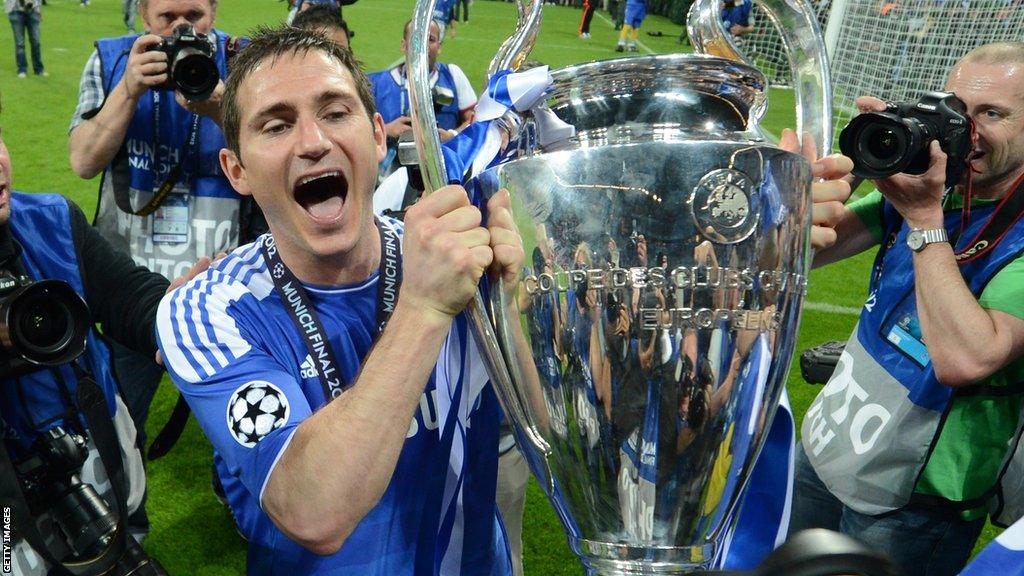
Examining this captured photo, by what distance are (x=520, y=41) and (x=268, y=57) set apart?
44cm

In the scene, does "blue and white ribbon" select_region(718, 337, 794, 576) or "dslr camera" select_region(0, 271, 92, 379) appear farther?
"dslr camera" select_region(0, 271, 92, 379)

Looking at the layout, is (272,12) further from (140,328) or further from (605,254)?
(605,254)

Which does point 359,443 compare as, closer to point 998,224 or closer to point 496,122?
point 496,122

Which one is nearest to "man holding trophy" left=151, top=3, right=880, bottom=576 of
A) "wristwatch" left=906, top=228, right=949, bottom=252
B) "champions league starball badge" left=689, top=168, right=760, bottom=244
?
"champions league starball badge" left=689, top=168, right=760, bottom=244

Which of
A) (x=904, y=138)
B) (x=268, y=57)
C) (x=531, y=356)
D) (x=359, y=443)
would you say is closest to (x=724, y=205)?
(x=531, y=356)

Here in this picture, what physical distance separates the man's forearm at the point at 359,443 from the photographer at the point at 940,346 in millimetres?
990

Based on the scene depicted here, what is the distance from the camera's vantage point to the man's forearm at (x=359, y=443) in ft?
3.37

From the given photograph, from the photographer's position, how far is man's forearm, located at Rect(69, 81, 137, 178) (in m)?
2.65

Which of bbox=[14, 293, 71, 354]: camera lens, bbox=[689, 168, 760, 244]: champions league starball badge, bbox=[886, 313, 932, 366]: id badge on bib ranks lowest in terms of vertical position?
bbox=[886, 313, 932, 366]: id badge on bib

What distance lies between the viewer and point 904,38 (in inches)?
269

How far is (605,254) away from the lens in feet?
2.78

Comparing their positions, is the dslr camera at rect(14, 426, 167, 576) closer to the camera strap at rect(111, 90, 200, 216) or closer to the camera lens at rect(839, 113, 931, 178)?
the camera strap at rect(111, 90, 200, 216)

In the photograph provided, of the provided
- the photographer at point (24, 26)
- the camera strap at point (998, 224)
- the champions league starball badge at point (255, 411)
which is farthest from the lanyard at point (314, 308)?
the photographer at point (24, 26)

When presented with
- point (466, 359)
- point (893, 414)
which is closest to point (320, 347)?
point (466, 359)
